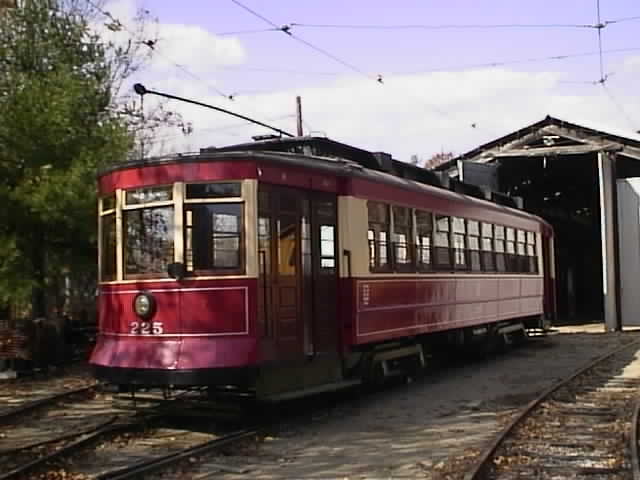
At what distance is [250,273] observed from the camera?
9602 mm

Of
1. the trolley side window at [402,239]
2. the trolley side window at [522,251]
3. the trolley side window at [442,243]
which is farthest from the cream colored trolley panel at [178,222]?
the trolley side window at [522,251]

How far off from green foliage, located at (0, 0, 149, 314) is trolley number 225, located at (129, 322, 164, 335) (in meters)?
5.76

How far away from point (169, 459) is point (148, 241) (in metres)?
2.75

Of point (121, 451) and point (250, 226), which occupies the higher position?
point (250, 226)

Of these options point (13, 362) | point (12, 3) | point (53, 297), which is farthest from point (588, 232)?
point (12, 3)

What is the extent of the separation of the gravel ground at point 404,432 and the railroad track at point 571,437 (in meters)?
0.29

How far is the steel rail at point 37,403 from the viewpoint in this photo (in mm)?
10857

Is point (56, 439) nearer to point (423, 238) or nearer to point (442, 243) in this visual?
point (423, 238)

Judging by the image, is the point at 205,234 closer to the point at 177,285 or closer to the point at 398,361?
the point at 177,285

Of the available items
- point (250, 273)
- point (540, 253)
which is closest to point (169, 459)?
point (250, 273)

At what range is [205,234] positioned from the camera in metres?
9.70

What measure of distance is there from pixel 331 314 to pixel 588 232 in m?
28.3

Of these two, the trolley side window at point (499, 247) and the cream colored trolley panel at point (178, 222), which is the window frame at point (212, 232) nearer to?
the cream colored trolley panel at point (178, 222)

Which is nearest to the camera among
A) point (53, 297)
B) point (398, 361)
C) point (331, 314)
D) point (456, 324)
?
point (331, 314)
